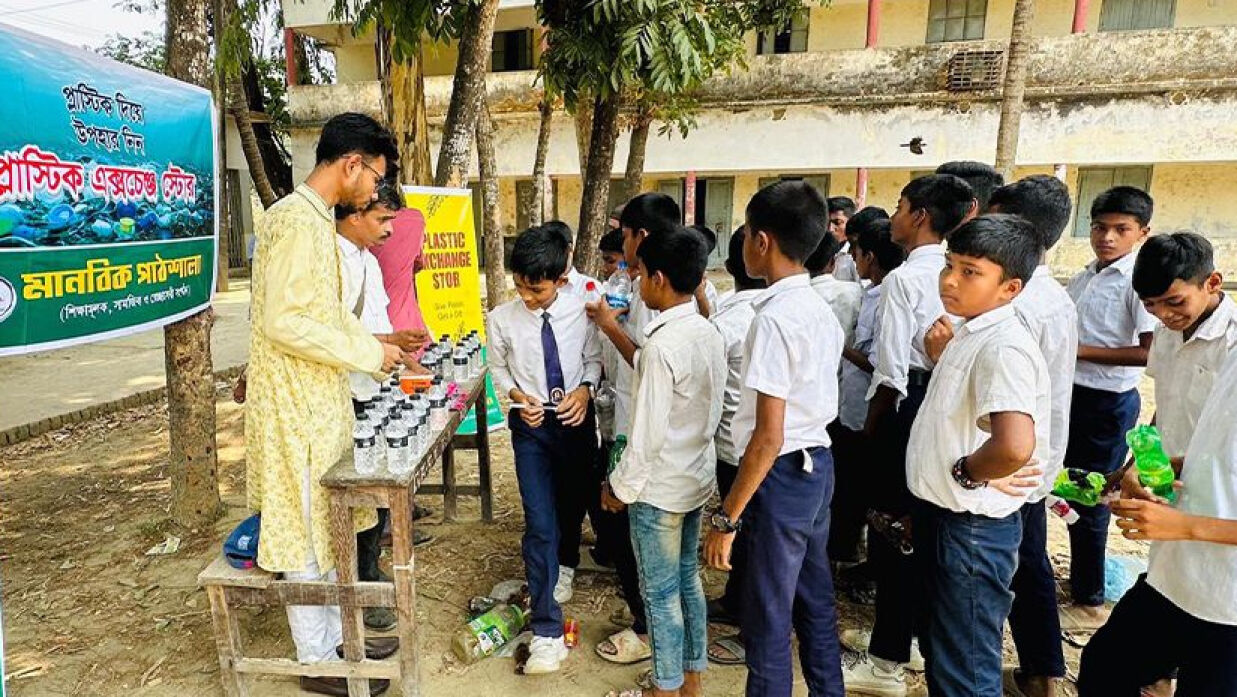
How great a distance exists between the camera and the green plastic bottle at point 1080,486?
6.69ft

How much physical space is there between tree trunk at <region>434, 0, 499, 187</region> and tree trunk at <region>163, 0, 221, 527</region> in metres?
1.55

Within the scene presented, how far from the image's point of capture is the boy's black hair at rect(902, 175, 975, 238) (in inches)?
103

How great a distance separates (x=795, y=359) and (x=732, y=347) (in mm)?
650

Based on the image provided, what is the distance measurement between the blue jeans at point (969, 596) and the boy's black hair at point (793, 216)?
0.87 meters

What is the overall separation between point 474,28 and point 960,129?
1051 centimetres

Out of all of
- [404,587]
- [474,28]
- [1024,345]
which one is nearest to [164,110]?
[474,28]

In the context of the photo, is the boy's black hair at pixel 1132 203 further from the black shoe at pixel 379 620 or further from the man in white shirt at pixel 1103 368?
the black shoe at pixel 379 620

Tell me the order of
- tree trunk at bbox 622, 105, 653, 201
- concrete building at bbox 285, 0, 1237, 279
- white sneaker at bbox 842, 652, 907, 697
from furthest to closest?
1. concrete building at bbox 285, 0, 1237, 279
2. tree trunk at bbox 622, 105, 653, 201
3. white sneaker at bbox 842, 652, 907, 697

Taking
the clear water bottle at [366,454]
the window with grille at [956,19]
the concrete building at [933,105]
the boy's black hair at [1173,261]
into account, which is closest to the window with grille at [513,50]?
the concrete building at [933,105]

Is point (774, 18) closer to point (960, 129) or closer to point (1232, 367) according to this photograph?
point (1232, 367)

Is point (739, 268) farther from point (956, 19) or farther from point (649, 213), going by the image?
point (956, 19)

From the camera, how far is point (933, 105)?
12328mm

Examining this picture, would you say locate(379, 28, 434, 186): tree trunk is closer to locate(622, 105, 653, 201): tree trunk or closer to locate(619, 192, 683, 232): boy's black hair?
locate(619, 192, 683, 232): boy's black hair

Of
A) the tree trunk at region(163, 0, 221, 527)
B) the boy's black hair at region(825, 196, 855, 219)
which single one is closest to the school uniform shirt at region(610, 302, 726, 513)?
the tree trunk at region(163, 0, 221, 527)
